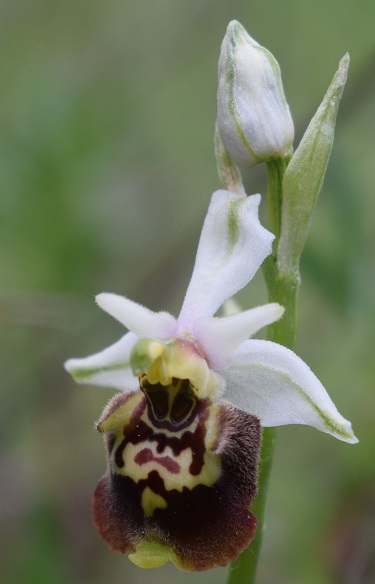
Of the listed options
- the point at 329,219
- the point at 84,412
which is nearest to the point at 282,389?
the point at 329,219

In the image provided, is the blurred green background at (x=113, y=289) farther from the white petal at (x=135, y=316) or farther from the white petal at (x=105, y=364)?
the white petal at (x=135, y=316)

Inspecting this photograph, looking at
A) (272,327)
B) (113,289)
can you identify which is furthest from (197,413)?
(113,289)

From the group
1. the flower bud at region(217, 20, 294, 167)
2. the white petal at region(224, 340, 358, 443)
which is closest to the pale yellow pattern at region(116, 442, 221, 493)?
the white petal at region(224, 340, 358, 443)

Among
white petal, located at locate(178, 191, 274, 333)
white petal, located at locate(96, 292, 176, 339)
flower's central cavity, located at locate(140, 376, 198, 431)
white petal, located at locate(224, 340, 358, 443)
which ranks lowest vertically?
flower's central cavity, located at locate(140, 376, 198, 431)

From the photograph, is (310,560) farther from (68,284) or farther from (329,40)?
(329,40)

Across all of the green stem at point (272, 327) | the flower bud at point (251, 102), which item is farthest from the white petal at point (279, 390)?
the flower bud at point (251, 102)

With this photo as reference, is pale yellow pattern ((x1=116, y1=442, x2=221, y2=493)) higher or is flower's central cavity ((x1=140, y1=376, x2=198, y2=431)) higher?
flower's central cavity ((x1=140, y1=376, x2=198, y2=431))

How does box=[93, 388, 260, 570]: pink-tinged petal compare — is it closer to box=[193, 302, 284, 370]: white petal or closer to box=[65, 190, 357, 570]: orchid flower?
box=[65, 190, 357, 570]: orchid flower

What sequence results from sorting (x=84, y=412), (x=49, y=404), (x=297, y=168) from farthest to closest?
(x=84, y=412) < (x=49, y=404) < (x=297, y=168)
